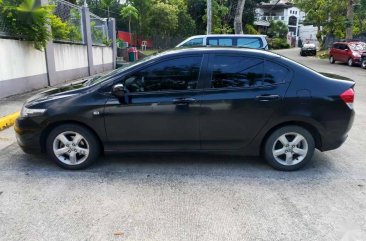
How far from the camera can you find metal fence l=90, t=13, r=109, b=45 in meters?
16.4

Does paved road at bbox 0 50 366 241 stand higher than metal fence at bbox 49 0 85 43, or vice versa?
metal fence at bbox 49 0 85 43

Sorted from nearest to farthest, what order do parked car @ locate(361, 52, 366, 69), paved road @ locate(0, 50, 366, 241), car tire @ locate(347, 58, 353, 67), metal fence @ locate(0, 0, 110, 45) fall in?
paved road @ locate(0, 50, 366, 241)
metal fence @ locate(0, 0, 110, 45)
parked car @ locate(361, 52, 366, 69)
car tire @ locate(347, 58, 353, 67)

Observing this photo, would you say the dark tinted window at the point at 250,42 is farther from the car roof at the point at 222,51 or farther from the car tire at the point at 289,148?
the car tire at the point at 289,148

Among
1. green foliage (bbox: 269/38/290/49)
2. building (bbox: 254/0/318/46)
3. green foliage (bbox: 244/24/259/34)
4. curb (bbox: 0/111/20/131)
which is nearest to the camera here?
curb (bbox: 0/111/20/131)

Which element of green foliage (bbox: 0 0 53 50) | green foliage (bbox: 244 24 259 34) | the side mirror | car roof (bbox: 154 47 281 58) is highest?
green foliage (bbox: 244 24 259 34)

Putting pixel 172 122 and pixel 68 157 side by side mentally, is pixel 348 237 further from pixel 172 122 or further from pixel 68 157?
pixel 68 157

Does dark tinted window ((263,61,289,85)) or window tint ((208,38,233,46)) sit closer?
dark tinted window ((263,61,289,85))

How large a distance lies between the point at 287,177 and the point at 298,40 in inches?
3010

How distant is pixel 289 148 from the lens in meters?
4.59

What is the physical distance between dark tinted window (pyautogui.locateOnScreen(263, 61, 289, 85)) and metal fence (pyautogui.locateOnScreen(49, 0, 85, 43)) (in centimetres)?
846

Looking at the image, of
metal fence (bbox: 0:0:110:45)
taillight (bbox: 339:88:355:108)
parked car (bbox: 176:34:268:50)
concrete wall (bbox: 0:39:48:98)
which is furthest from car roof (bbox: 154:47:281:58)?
parked car (bbox: 176:34:268:50)

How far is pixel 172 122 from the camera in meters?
4.47

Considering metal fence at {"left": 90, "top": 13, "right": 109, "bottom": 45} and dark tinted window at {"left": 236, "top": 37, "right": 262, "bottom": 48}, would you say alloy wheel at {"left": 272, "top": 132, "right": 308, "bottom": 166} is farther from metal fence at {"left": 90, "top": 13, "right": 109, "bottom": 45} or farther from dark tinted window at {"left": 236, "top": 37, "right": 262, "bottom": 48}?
metal fence at {"left": 90, "top": 13, "right": 109, "bottom": 45}

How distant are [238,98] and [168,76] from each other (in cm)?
96
